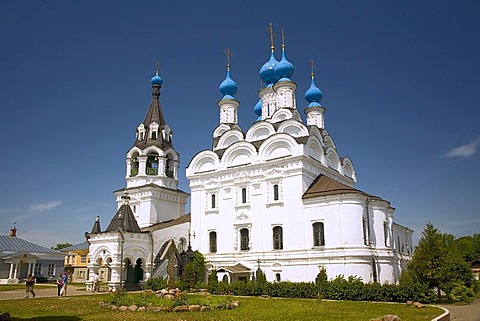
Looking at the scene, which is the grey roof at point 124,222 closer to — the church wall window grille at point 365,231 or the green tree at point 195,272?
the green tree at point 195,272

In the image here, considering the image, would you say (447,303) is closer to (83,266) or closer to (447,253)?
(447,253)

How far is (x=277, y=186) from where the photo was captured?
24.6 meters

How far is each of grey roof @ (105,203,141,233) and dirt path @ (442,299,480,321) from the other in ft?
58.8

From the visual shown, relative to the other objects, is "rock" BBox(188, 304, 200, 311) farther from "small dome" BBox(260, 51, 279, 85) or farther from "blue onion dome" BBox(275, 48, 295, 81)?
"small dome" BBox(260, 51, 279, 85)

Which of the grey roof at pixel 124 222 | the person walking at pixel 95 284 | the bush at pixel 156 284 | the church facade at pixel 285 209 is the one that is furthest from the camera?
the grey roof at pixel 124 222

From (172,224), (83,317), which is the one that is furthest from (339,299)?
(172,224)

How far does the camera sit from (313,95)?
31.7m

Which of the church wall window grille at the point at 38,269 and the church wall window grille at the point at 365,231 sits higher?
the church wall window grille at the point at 365,231

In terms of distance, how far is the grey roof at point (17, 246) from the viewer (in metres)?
35.6

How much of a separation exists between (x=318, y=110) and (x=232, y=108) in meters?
6.54

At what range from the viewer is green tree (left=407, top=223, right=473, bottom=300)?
664 inches

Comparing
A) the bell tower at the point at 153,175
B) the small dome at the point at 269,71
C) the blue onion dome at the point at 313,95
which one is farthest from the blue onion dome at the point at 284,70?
the bell tower at the point at 153,175

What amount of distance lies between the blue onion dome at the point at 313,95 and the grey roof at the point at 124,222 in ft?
50.5

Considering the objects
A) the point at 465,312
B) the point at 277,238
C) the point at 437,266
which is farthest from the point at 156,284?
the point at 465,312
